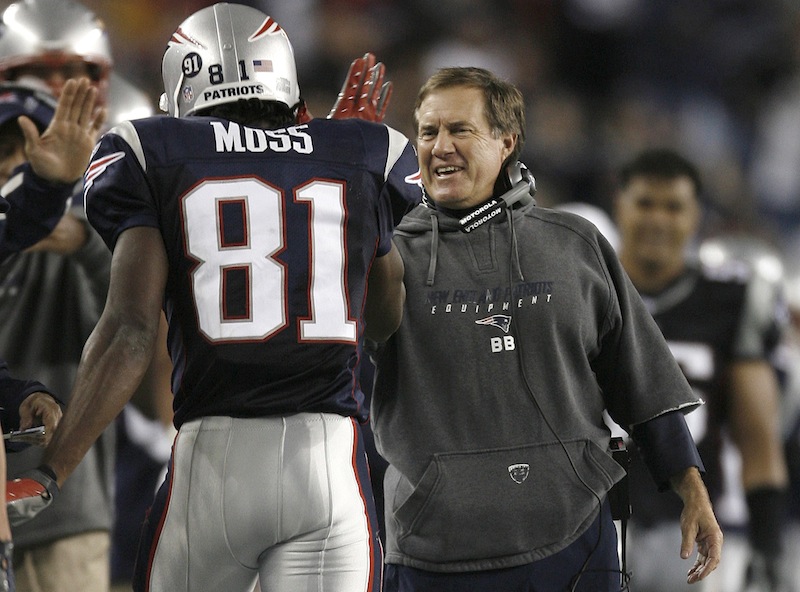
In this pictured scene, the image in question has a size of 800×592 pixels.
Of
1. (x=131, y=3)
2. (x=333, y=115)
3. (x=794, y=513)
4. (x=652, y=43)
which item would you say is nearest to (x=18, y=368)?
(x=333, y=115)

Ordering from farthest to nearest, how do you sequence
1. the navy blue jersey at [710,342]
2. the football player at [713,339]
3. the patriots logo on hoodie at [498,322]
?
the football player at [713,339] → the navy blue jersey at [710,342] → the patriots logo on hoodie at [498,322]

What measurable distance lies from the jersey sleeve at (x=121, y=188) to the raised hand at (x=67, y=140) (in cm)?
61

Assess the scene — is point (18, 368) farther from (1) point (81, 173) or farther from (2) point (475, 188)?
(2) point (475, 188)

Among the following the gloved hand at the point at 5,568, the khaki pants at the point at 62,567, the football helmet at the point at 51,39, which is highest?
→ the football helmet at the point at 51,39

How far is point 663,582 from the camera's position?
4.26 m

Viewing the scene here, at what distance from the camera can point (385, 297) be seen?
2525 millimetres

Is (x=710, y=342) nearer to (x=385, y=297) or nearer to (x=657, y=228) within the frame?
(x=657, y=228)

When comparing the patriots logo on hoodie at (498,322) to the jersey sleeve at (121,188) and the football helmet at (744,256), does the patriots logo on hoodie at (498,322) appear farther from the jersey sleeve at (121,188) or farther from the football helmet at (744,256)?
the football helmet at (744,256)

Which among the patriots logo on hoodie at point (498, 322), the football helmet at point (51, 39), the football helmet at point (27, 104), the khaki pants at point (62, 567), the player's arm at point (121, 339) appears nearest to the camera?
the player's arm at point (121, 339)

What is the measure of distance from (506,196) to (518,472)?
601mm

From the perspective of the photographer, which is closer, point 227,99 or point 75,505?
point 227,99

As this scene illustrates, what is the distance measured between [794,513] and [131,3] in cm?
526

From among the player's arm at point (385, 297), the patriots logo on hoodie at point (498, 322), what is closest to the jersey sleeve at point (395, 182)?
the player's arm at point (385, 297)

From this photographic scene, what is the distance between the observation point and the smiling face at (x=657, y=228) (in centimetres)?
450
